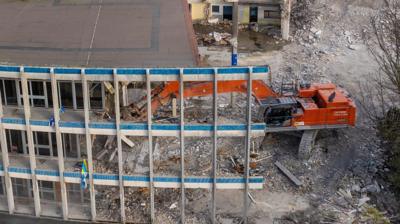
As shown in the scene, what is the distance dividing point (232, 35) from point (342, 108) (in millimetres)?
18265

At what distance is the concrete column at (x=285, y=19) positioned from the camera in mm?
47497

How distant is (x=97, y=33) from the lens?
30.4m

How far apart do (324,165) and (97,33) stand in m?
13.9

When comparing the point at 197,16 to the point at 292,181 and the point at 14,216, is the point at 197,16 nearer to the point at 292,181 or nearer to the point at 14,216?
the point at 292,181

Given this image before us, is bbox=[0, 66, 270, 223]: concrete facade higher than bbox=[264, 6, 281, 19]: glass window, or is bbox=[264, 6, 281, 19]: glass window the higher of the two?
bbox=[264, 6, 281, 19]: glass window

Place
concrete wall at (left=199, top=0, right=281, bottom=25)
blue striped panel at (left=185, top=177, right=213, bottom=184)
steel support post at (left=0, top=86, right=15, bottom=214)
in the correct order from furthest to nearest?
1. concrete wall at (left=199, top=0, right=281, bottom=25)
2. blue striped panel at (left=185, top=177, right=213, bottom=184)
3. steel support post at (left=0, top=86, right=15, bottom=214)

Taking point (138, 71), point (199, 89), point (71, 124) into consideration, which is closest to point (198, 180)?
point (199, 89)

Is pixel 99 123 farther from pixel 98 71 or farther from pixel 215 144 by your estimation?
pixel 215 144

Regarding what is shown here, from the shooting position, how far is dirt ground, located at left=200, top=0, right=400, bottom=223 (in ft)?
95.7

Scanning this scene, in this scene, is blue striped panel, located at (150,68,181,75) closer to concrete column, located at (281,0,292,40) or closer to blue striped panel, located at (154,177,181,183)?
blue striped panel, located at (154,177,181,183)

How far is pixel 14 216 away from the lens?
29125 mm

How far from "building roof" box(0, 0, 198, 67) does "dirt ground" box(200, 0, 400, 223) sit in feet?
26.5

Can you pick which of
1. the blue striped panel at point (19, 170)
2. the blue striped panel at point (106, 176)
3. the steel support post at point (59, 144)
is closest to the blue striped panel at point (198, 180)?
the blue striped panel at point (106, 176)

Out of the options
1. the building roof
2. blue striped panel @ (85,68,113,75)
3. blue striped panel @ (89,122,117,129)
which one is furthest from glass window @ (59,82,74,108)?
blue striped panel @ (85,68,113,75)
